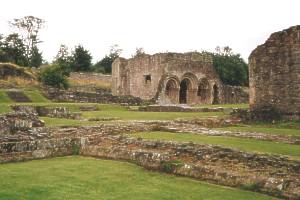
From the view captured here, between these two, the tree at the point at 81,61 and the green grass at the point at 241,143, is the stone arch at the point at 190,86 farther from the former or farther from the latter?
the tree at the point at 81,61

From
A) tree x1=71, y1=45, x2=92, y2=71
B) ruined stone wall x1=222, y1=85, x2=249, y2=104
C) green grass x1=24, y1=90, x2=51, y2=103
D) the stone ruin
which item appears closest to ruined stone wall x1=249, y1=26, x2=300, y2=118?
green grass x1=24, y1=90, x2=51, y2=103

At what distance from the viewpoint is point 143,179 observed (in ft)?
30.6

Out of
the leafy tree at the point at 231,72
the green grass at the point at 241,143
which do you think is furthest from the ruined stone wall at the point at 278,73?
the leafy tree at the point at 231,72

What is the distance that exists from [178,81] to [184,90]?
2529 millimetres

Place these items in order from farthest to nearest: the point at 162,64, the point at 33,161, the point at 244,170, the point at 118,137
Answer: the point at 162,64 → the point at 118,137 → the point at 33,161 → the point at 244,170

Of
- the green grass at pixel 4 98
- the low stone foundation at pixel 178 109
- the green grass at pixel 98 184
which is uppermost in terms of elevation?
the green grass at pixel 4 98

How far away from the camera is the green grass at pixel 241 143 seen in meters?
9.80

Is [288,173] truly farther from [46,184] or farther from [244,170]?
[46,184]

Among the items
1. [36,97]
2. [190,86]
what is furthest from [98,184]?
[190,86]

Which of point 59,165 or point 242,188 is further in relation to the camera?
point 59,165

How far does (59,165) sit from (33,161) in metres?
1.11

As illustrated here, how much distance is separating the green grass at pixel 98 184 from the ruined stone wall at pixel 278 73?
885 centimetres

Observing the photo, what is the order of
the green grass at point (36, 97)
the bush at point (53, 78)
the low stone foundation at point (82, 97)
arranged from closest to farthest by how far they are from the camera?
the green grass at point (36, 97) < the low stone foundation at point (82, 97) < the bush at point (53, 78)

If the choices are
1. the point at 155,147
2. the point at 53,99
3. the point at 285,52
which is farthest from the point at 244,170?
the point at 53,99
